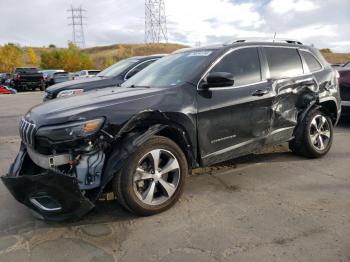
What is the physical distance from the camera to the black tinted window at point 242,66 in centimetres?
445

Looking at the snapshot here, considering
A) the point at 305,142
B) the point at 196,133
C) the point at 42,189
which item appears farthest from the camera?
the point at 305,142

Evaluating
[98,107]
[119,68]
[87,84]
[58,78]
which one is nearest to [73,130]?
[98,107]

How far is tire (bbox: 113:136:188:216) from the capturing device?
11.3ft

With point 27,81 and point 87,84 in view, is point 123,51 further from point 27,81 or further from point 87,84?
point 87,84

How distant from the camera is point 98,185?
3.31m

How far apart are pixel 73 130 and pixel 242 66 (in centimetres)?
233

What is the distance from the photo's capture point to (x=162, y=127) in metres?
3.71

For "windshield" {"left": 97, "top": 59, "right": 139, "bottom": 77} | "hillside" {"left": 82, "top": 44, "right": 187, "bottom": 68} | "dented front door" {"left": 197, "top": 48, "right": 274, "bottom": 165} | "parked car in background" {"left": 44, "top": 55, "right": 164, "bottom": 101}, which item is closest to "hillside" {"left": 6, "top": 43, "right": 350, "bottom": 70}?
"hillside" {"left": 82, "top": 44, "right": 187, "bottom": 68}

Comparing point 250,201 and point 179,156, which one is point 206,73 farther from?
point 250,201

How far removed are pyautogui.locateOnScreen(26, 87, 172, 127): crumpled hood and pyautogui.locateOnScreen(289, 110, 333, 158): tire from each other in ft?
7.92

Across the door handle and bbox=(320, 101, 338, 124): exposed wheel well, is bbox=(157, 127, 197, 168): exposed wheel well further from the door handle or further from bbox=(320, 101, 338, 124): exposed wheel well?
bbox=(320, 101, 338, 124): exposed wheel well

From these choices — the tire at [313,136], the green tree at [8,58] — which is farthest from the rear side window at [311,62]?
the green tree at [8,58]

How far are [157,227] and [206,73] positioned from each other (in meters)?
1.81

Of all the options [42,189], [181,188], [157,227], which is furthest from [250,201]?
[42,189]
